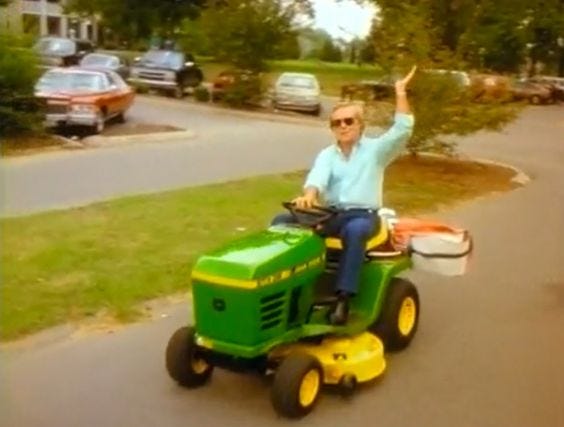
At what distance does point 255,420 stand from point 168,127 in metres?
20.0

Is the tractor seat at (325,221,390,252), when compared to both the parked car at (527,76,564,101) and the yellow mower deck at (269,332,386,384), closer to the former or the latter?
the yellow mower deck at (269,332,386,384)

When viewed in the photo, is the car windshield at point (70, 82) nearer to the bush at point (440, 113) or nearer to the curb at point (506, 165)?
the bush at point (440, 113)

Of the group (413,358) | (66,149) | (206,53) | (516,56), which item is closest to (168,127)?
(66,149)

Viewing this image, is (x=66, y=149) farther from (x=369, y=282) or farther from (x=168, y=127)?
(x=369, y=282)

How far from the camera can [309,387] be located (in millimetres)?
5914

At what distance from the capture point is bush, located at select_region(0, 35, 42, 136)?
68.8 feet

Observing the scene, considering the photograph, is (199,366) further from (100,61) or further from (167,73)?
(100,61)

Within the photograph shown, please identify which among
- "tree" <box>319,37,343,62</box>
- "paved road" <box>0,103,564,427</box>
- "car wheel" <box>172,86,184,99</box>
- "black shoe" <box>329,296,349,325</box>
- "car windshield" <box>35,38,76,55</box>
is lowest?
"tree" <box>319,37,343,62</box>

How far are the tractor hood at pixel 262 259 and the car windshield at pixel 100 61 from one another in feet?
107

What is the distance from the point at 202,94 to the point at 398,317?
29417 mm

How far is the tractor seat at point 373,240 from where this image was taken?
6.51 meters

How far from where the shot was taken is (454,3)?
125ft

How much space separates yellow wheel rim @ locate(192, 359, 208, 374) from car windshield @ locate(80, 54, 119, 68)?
3272 centimetres

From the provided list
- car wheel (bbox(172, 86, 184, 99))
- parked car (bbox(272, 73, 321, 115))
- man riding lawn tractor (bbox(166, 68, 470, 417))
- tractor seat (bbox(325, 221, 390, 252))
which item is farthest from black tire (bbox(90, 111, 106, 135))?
tractor seat (bbox(325, 221, 390, 252))
